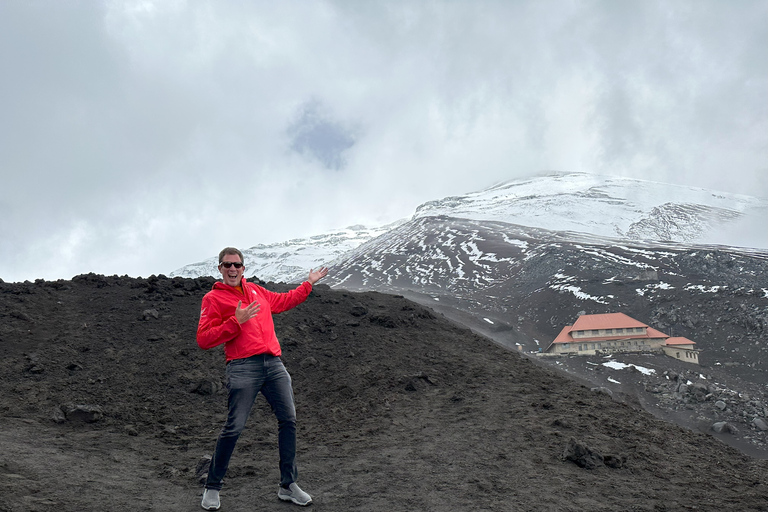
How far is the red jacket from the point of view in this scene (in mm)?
4484

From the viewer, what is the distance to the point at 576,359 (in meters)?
35.3

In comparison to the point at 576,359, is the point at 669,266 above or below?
above

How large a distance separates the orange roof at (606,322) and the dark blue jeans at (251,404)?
41.7 metres

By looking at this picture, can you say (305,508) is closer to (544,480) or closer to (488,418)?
(544,480)

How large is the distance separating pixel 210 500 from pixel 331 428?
3.90 meters

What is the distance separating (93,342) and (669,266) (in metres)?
64.8

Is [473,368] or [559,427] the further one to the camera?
[473,368]

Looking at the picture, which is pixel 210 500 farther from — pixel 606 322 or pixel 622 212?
pixel 622 212

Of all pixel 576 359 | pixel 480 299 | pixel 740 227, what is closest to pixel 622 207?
pixel 740 227

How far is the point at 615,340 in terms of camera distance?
1591 inches

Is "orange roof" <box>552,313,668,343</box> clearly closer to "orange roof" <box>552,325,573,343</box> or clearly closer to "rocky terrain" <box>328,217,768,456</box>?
"orange roof" <box>552,325,573,343</box>

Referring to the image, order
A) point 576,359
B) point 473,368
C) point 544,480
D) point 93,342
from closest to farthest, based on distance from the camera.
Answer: point 544,480, point 93,342, point 473,368, point 576,359

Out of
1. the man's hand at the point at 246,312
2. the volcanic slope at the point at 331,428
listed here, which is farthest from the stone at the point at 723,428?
the man's hand at the point at 246,312

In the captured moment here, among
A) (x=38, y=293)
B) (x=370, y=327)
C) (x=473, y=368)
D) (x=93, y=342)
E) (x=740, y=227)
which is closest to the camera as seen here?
(x=93, y=342)
